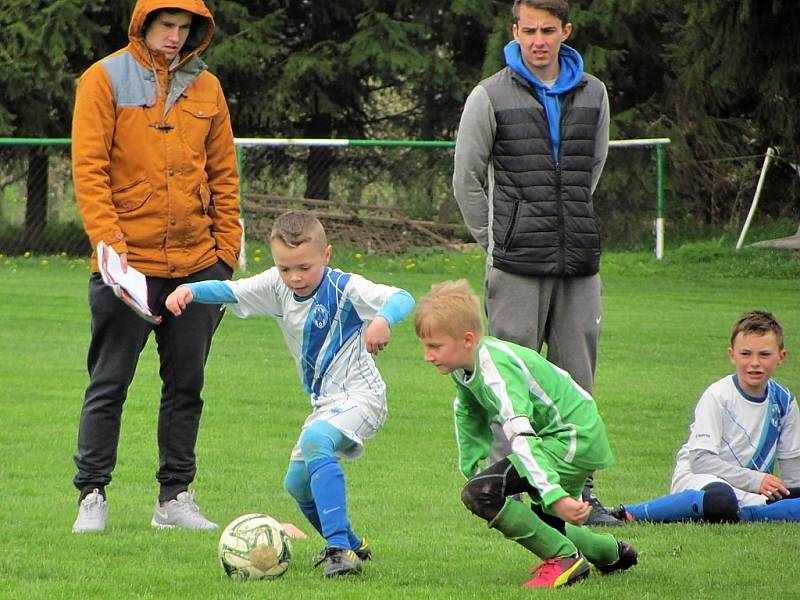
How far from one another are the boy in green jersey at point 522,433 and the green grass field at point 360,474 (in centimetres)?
14

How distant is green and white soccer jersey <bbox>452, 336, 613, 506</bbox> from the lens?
4.75m

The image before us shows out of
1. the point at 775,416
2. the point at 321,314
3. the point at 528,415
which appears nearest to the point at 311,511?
the point at 321,314

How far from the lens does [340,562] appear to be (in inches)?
203

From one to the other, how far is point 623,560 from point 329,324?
55.6 inches

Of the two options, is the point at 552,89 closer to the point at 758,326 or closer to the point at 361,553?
the point at 758,326

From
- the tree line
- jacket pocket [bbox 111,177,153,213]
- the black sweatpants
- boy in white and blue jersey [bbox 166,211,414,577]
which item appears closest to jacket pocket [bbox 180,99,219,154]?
jacket pocket [bbox 111,177,153,213]

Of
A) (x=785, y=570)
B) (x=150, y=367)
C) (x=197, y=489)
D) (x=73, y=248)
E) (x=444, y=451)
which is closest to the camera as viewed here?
(x=785, y=570)

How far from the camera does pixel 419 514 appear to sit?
663 cm

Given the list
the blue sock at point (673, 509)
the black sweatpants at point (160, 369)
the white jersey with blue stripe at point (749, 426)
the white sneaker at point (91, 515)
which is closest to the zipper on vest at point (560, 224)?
the white jersey with blue stripe at point (749, 426)

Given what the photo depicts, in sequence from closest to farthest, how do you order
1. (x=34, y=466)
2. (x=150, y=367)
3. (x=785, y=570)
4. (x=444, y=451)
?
(x=785, y=570)
(x=34, y=466)
(x=444, y=451)
(x=150, y=367)

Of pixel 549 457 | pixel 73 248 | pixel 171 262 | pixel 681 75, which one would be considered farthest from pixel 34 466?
pixel 681 75

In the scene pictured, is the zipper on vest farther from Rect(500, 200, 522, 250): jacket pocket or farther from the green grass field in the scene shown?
the green grass field

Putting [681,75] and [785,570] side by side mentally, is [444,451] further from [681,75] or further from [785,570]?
[681,75]

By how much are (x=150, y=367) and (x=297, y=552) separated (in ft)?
22.2
